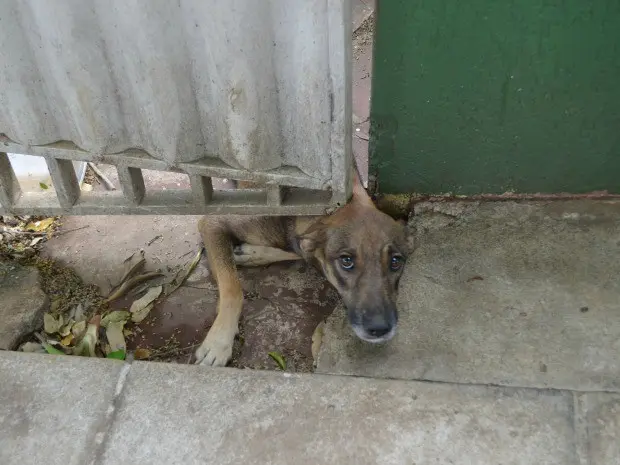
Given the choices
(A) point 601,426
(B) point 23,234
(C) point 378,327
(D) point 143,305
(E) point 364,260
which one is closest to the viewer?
(A) point 601,426

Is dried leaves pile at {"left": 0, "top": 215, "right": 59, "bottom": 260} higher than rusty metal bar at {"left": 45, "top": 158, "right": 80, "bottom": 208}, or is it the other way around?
rusty metal bar at {"left": 45, "top": 158, "right": 80, "bottom": 208}

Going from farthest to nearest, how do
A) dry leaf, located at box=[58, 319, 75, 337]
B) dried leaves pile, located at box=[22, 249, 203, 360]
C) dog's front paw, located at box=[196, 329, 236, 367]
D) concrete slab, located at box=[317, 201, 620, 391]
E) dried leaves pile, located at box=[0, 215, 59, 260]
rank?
dried leaves pile, located at box=[0, 215, 59, 260], dry leaf, located at box=[58, 319, 75, 337], dried leaves pile, located at box=[22, 249, 203, 360], dog's front paw, located at box=[196, 329, 236, 367], concrete slab, located at box=[317, 201, 620, 391]

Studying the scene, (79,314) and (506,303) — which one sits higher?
(506,303)

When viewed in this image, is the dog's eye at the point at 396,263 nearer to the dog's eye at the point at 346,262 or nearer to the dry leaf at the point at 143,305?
the dog's eye at the point at 346,262

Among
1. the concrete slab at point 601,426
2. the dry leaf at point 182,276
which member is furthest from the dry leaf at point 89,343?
the concrete slab at point 601,426

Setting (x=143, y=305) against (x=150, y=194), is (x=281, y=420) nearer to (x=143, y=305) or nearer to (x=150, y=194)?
(x=143, y=305)

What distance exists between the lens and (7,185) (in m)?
3.16

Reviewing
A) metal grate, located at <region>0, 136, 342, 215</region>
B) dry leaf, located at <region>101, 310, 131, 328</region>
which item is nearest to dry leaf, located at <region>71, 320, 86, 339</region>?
dry leaf, located at <region>101, 310, 131, 328</region>

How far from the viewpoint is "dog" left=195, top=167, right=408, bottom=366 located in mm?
2908

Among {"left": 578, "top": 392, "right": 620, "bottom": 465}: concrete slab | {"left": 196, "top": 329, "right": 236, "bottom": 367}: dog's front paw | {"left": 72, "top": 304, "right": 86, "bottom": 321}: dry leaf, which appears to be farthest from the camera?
{"left": 72, "top": 304, "right": 86, "bottom": 321}: dry leaf

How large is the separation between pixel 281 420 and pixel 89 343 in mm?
1191

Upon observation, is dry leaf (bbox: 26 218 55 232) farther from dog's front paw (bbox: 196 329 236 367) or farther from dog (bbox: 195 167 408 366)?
dog's front paw (bbox: 196 329 236 367)

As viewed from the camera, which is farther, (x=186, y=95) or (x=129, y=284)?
(x=129, y=284)

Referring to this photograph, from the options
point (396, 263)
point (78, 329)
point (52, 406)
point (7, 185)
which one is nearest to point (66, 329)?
point (78, 329)
